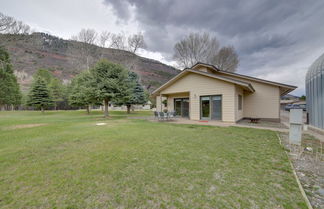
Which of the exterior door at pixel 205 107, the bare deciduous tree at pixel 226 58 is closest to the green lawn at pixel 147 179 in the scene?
the exterior door at pixel 205 107

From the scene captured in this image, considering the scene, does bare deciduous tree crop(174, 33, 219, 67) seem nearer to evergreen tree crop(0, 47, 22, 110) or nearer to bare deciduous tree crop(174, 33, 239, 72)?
bare deciduous tree crop(174, 33, 239, 72)

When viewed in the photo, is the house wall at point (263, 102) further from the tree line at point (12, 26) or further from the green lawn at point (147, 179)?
the tree line at point (12, 26)

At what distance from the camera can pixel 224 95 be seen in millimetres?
10242

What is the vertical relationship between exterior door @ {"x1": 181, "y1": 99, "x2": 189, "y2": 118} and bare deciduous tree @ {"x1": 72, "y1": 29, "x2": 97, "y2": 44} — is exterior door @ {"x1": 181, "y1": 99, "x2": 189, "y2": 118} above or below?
below

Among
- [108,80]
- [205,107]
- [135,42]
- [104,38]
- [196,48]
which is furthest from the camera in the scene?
[135,42]

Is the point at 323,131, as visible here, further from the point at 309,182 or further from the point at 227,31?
the point at 227,31

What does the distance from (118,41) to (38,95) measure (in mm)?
18006

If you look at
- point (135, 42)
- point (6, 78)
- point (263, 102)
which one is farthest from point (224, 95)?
point (6, 78)

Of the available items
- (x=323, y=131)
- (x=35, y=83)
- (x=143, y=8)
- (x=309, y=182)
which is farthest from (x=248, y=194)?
(x=35, y=83)

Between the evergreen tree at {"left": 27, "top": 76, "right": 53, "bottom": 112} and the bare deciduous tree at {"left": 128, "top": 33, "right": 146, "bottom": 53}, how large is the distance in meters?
18.1

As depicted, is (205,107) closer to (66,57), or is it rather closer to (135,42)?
(135,42)

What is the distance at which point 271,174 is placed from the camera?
8.87 feet

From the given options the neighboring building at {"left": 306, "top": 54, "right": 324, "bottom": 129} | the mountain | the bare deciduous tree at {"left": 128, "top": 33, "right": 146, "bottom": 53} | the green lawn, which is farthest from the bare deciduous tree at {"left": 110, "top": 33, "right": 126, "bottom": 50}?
the neighboring building at {"left": 306, "top": 54, "right": 324, "bottom": 129}

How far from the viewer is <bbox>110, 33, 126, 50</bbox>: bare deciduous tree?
25.3 metres
